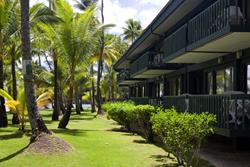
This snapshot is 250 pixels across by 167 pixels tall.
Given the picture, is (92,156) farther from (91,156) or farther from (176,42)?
(176,42)

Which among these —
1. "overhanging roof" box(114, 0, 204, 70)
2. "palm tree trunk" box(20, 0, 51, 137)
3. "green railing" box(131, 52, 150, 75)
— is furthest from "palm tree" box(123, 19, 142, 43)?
"palm tree trunk" box(20, 0, 51, 137)

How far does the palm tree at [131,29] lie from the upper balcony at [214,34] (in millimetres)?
66518

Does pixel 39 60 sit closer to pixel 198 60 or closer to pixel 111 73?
pixel 111 73

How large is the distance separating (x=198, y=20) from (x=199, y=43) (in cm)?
95

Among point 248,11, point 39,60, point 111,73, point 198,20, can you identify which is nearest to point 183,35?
point 198,20

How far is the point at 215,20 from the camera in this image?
530 inches

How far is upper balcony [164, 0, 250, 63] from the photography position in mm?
12385

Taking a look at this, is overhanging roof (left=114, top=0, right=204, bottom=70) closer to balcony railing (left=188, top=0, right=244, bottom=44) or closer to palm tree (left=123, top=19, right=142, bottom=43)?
balcony railing (left=188, top=0, right=244, bottom=44)

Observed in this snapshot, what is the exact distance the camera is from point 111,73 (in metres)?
74.4

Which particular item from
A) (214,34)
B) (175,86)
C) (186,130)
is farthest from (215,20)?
(175,86)

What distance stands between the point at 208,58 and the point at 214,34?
555 centimetres

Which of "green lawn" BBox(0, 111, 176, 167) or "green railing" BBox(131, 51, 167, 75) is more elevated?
"green railing" BBox(131, 51, 167, 75)

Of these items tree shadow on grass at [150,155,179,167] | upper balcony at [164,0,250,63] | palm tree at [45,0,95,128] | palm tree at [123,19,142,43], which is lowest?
tree shadow on grass at [150,155,179,167]

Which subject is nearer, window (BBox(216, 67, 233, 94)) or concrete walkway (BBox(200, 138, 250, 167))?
concrete walkway (BBox(200, 138, 250, 167))
